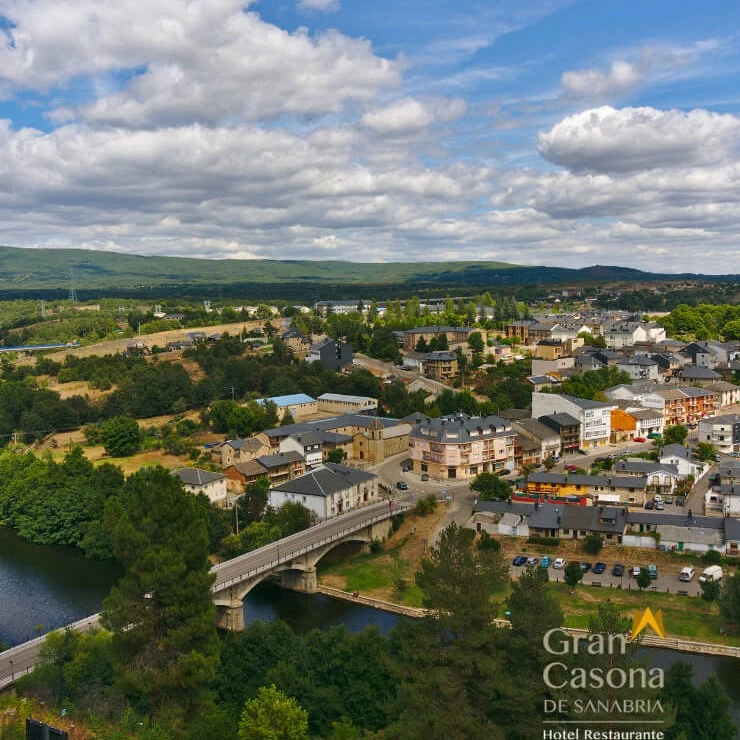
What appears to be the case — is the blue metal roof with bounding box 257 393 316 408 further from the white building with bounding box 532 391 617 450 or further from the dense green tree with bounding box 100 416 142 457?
the white building with bounding box 532 391 617 450

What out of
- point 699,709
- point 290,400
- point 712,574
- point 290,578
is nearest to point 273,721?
point 699,709

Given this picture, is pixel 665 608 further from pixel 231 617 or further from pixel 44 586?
pixel 44 586

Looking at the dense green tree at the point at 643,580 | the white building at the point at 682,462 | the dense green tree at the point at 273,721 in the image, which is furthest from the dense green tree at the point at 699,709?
the white building at the point at 682,462

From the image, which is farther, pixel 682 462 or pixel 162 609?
pixel 682 462

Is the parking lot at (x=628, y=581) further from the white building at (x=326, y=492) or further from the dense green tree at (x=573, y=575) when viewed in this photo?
the white building at (x=326, y=492)

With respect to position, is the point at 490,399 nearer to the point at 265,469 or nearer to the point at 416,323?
the point at 265,469

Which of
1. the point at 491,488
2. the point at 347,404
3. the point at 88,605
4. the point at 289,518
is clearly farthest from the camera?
the point at 347,404

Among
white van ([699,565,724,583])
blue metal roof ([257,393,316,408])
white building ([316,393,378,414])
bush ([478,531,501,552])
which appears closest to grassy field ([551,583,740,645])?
white van ([699,565,724,583])
